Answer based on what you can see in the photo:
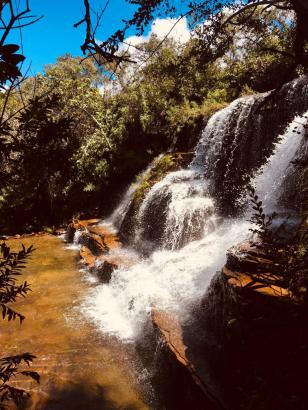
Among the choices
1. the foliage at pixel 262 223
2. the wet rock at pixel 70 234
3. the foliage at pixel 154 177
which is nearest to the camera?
the foliage at pixel 262 223

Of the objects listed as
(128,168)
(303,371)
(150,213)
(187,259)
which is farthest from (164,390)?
(128,168)

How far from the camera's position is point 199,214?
10.0m

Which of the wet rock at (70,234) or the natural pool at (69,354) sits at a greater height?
the wet rock at (70,234)

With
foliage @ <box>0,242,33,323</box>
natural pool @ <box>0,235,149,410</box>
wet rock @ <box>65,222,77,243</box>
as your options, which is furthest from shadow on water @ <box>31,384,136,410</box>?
wet rock @ <box>65,222,77,243</box>

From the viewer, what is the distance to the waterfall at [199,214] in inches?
298

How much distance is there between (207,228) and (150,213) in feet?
7.29

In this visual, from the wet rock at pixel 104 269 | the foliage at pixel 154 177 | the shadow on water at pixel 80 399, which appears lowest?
the shadow on water at pixel 80 399

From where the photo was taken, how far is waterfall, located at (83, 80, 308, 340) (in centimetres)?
757

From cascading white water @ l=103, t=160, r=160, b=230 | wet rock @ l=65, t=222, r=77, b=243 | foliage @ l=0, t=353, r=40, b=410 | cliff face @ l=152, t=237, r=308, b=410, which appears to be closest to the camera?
foliage @ l=0, t=353, r=40, b=410

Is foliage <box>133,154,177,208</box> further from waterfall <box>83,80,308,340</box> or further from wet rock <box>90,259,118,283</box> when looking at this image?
wet rock <box>90,259,118,283</box>

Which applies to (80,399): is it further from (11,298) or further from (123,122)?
(123,122)

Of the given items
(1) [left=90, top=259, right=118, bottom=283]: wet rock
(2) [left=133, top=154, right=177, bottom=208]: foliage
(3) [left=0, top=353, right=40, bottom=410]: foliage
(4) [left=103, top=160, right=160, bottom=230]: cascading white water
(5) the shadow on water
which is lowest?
(5) the shadow on water

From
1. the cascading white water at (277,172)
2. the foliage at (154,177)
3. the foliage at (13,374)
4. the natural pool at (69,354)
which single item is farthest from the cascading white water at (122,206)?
the foliage at (13,374)

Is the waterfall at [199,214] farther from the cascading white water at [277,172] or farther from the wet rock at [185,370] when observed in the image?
the wet rock at [185,370]
